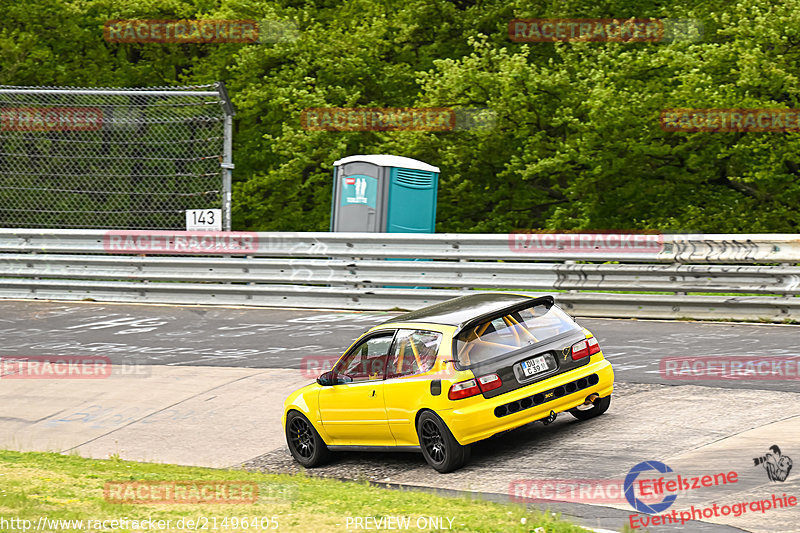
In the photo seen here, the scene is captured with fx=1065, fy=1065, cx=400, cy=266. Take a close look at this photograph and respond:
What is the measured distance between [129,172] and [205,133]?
1556mm

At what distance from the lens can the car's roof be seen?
29.1 ft

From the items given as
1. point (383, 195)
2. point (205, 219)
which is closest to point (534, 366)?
point (383, 195)

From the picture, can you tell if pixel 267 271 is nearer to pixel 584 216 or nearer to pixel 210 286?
pixel 210 286

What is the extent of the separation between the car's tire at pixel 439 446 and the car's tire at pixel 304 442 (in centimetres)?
117

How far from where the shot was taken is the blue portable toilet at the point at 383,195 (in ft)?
57.3

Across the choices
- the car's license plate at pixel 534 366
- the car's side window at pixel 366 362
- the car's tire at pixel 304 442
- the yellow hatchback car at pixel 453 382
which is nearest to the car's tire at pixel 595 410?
the yellow hatchback car at pixel 453 382

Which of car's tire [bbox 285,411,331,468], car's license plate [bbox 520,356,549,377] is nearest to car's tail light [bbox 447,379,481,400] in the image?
car's license plate [bbox 520,356,549,377]

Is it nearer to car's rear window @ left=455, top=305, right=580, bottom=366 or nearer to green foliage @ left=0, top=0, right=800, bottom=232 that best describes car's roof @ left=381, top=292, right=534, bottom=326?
car's rear window @ left=455, top=305, right=580, bottom=366

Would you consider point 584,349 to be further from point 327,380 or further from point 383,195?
point 383,195

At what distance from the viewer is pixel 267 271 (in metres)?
17.6

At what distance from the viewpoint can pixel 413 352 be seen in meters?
8.91

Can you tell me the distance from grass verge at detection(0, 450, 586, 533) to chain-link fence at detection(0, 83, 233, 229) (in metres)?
9.75

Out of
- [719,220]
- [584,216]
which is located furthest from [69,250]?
[719,220]

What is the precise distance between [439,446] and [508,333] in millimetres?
1095
